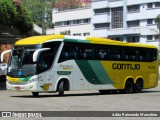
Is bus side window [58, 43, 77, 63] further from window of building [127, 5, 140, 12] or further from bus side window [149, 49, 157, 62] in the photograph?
window of building [127, 5, 140, 12]

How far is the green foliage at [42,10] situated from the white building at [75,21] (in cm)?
991

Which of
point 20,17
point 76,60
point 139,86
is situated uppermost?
point 20,17

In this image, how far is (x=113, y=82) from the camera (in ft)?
90.2

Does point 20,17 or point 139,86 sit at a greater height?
point 20,17

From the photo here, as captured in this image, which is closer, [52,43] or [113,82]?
[52,43]

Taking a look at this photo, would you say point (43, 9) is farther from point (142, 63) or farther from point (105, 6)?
point (142, 63)

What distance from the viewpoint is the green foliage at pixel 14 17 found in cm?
3180

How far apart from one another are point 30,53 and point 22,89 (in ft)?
5.73

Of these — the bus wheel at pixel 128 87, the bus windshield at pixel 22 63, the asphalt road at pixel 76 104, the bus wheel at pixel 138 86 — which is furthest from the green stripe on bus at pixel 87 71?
the bus wheel at pixel 138 86

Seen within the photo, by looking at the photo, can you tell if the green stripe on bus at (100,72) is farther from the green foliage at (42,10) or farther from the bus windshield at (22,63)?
the green foliage at (42,10)

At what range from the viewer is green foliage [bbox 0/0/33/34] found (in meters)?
31.8

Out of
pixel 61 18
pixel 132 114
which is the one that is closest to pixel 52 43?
pixel 132 114

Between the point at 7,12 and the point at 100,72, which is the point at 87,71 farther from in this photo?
the point at 7,12

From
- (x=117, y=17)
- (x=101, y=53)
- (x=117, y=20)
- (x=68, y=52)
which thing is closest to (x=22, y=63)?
(x=68, y=52)
